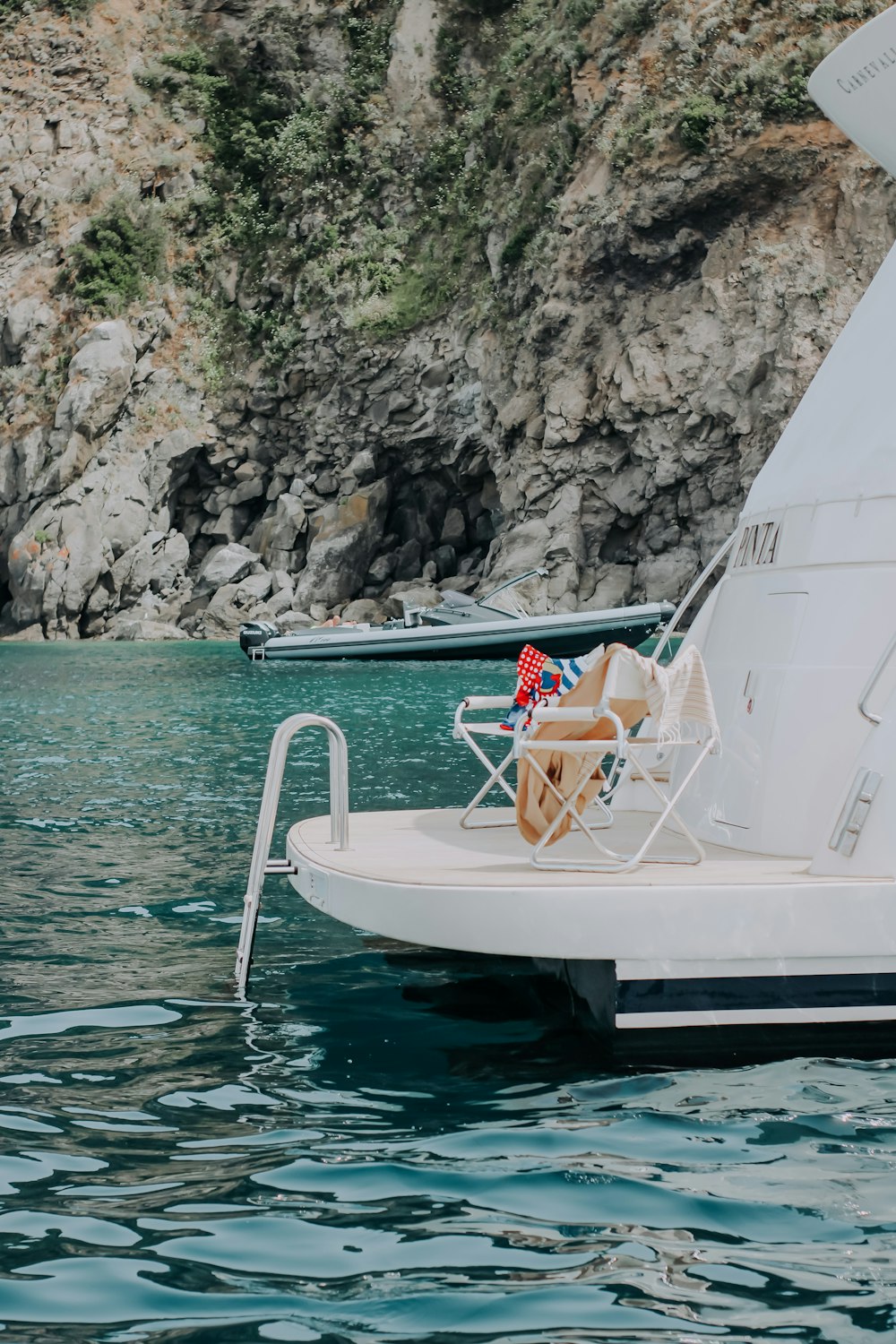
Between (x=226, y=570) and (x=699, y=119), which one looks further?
(x=226, y=570)

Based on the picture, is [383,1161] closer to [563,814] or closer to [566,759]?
[563,814]

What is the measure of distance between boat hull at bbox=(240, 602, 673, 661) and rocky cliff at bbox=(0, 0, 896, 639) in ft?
34.1

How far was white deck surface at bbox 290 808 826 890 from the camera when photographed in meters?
4.39

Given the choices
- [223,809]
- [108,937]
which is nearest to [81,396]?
[223,809]

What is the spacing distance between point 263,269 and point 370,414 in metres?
9.70

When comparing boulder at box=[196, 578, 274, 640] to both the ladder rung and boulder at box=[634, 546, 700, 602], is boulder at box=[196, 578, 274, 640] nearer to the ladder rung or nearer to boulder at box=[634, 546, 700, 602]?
boulder at box=[634, 546, 700, 602]

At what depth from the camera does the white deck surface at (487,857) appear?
4.39 meters

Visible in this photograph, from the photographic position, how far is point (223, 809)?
1019cm

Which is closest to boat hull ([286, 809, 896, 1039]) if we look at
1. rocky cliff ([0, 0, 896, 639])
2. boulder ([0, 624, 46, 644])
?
rocky cliff ([0, 0, 896, 639])

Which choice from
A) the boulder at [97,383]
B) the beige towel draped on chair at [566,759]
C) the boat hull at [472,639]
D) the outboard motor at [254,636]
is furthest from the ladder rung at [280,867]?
the boulder at [97,383]

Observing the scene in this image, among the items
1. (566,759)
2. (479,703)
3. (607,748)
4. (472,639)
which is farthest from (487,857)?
(472,639)

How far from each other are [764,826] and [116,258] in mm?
52854

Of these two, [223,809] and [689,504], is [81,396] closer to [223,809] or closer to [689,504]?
[689,504]

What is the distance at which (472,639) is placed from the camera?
3031 cm
